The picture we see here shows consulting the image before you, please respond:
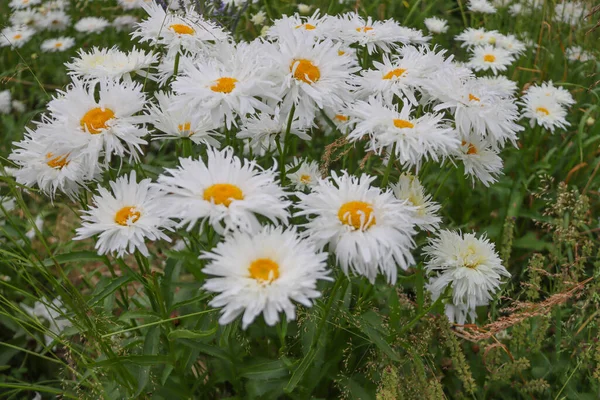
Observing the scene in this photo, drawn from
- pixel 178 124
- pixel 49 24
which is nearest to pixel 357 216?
pixel 178 124

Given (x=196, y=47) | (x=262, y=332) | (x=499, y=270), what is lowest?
(x=262, y=332)

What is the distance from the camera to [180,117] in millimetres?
1611

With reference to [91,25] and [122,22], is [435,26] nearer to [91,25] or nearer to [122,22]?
[122,22]

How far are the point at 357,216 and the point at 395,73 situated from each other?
0.57 meters

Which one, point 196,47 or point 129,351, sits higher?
point 196,47

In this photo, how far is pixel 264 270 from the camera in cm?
114

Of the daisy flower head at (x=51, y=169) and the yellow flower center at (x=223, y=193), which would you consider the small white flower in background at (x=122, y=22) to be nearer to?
the daisy flower head at (x=51, y=169)

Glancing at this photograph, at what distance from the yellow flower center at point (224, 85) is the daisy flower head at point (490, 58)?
1.85 m

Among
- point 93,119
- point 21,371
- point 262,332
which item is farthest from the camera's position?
point 21,371

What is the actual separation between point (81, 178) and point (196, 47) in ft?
1.76

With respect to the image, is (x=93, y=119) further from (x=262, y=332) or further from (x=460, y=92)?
(x=460, y=92)

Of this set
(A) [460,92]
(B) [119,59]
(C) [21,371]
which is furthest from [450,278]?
(C) [21,371]

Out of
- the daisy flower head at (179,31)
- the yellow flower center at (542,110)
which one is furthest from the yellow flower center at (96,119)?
the yellow flower center at (542,110)

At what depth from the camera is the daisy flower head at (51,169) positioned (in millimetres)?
1474
